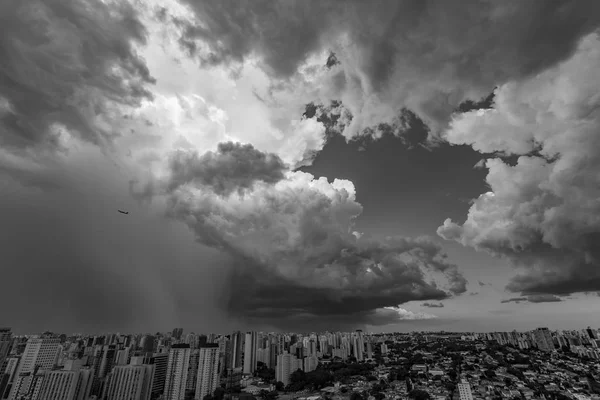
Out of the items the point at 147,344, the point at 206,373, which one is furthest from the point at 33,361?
the point at 147,344

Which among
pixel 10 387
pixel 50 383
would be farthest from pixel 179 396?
pixel 10 387

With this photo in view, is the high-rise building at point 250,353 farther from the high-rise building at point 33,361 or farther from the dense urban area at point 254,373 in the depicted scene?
the high-rise building at point 33,361

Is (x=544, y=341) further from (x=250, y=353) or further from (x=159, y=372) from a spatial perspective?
(x=159, y=372)

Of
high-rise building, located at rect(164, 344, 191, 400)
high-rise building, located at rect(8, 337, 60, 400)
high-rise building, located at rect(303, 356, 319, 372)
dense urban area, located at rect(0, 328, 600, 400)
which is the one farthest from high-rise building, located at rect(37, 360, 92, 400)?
high-rise building, located at rect(303, 356, 319, 372)

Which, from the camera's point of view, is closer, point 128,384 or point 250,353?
point 128,384

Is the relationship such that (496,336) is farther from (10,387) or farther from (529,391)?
(10,387)

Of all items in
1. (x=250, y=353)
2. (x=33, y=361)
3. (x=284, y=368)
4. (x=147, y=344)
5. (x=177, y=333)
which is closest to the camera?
(x=33, y=361)

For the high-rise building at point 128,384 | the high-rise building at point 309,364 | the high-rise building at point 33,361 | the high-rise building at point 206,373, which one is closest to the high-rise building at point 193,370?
the high-rise building at point 206,373
